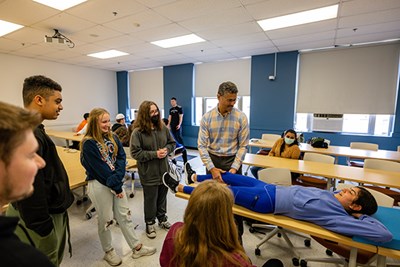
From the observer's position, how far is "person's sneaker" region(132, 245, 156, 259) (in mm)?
2041

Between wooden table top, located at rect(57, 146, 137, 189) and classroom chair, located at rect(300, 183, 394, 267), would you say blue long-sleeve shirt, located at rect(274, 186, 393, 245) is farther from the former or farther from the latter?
wooden table top, located at rect(57, 146, 137, 189)

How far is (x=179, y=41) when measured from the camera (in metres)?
4.48

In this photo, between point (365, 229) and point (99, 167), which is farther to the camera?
point (99, 167)

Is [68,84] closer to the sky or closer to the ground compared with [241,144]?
closer to the sky

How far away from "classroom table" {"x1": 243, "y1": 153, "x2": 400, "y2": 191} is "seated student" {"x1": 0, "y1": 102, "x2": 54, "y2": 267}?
2654 mm

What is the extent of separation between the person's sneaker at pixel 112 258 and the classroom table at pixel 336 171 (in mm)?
1945

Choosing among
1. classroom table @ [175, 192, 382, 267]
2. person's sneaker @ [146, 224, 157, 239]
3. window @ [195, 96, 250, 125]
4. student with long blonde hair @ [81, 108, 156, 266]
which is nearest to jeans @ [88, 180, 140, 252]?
student with long blonde hair @ [81, 108, 156, 266]

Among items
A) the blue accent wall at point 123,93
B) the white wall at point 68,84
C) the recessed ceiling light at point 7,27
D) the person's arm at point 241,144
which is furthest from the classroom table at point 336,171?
the blue accent wall at point 123,93

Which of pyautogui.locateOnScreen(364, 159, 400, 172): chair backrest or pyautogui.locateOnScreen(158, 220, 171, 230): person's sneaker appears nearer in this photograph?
pyautogui.locateOnScreen(158, 220, 171, 230): person's sneaker

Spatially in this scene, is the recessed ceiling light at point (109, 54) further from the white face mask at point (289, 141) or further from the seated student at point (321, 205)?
the seated student at point (321, 205)

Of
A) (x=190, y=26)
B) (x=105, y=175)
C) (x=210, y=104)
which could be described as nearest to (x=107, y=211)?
(x=105, y=175)

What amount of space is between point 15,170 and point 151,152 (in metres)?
1.67

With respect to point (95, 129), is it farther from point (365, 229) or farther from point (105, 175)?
point (365, 229)

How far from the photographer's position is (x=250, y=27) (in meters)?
3.63
